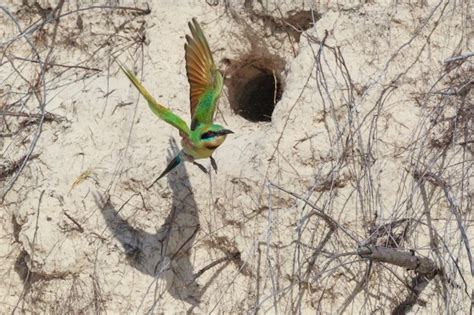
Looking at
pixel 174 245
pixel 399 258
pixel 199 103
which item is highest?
pixel 199 103

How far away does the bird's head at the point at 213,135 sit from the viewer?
311cm

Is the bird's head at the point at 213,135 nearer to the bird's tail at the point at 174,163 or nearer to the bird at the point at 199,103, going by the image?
the bird at the point at 199,103

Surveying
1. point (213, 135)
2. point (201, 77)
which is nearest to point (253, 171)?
point (213, 135)

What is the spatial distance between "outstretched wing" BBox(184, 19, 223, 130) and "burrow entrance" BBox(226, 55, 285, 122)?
0.44 m

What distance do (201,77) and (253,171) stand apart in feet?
1.25

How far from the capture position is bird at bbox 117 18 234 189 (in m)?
3.14

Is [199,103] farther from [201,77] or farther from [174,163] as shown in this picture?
[174,163]

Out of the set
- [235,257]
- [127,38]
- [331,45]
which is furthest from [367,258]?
[127,38]

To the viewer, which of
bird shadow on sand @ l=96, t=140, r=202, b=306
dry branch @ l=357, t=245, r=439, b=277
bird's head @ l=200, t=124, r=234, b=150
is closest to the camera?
dry branch @ l=357, t=245, r=439, b=277

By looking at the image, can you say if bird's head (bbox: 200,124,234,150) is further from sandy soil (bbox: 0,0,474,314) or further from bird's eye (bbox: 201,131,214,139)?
sandy soil (bbox: 0,0,474,314)

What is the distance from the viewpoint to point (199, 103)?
128 inches

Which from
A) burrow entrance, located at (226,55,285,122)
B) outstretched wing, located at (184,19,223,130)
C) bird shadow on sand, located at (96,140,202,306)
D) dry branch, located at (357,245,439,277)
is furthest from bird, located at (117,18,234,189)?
dry branch, located at (357,245,439,277)

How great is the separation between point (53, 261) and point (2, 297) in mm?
305

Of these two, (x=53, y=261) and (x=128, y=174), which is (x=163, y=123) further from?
(x=53, y=261)
